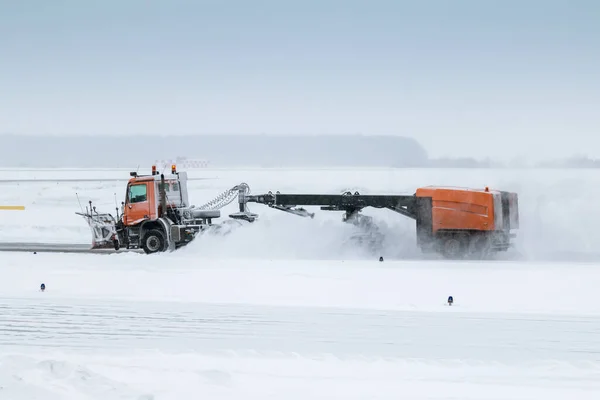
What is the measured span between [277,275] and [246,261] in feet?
9.30

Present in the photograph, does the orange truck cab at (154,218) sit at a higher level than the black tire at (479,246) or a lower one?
higher

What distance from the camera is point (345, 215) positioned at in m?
20.7

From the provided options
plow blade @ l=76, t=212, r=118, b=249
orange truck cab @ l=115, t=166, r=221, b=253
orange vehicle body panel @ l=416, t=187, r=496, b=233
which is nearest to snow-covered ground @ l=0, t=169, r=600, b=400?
orange truck cab @ l=115, t=166, r=221, b=253

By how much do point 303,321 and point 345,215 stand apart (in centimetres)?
930

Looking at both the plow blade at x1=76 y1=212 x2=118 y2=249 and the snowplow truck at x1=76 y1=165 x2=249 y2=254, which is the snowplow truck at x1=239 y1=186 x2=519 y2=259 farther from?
the plow blade at x1=76 y1=212 x2=118 y2=249

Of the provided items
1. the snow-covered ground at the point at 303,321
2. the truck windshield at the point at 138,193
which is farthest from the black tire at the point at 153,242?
the truck windshield at the point at 138,193

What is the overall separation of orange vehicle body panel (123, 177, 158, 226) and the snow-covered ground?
1237 millimetres

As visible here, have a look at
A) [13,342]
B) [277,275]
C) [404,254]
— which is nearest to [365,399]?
[13,342]

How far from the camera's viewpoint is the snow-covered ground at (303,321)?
8477 mm

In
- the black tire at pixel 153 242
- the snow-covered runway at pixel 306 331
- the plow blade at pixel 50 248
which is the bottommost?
the snow-covered runway at pixel 306 331

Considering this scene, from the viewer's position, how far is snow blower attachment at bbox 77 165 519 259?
18.9 meters

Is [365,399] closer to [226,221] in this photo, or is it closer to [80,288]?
[80,288]

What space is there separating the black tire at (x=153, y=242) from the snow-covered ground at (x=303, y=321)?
2.34 feet

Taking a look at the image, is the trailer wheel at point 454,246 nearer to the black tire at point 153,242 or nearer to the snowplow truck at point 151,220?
the snowplow truck at point 151,220
